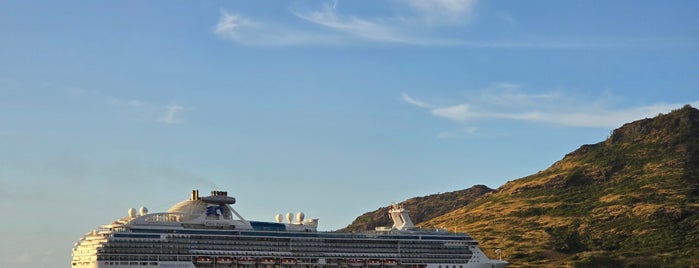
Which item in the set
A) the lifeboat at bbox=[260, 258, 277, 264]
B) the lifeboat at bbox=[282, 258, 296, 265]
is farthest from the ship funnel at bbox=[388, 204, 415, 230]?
the lifeboat at bbox=[260, 258, 277, 264]

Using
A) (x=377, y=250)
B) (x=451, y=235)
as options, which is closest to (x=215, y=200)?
(x=377, y=250)

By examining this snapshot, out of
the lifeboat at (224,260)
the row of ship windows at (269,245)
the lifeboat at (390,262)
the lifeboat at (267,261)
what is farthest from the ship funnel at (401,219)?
the lifeboat at (224,260)

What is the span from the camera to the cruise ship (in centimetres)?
12700

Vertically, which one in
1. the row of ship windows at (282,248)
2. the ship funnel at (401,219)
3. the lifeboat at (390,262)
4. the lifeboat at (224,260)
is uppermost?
the ship funnel at (401,219)

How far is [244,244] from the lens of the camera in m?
135

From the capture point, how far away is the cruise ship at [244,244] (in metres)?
127

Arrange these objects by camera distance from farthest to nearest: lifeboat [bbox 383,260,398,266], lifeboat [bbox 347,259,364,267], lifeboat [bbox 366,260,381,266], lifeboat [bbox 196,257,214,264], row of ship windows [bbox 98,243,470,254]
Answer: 1. lifeboat [bbox 383,260,398,266]
2. lifeboat [bbox 366,260,381,266]
3. lifeboat [bbox 347,259,364,267]
4. lifeboat [bbox 196,257,214,264]
5. row of ship windows [bbox 98,243,470,254]

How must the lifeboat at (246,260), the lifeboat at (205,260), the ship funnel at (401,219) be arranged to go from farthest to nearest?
the ship funnel at (401,219) < the lifeboat at (246,260) < the lifeboat at (205,260)

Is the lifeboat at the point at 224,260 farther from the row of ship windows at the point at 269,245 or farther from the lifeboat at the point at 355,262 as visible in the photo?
the lifeboat at the point at 355,262

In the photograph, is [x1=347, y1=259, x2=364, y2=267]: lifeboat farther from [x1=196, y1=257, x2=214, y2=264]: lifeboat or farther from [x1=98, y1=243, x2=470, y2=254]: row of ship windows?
[x1=196, y1=257, x2=214, y2=264]: lifeboat

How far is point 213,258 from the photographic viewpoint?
5202 inches

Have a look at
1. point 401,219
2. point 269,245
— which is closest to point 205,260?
point 269,245

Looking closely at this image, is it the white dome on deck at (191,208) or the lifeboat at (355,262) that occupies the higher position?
the white dome on deck at (191,208)

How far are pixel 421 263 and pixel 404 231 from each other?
5.69m
